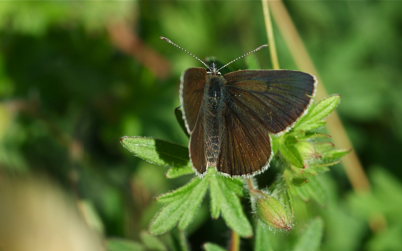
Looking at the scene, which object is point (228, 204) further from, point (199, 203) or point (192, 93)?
point (192, 93)

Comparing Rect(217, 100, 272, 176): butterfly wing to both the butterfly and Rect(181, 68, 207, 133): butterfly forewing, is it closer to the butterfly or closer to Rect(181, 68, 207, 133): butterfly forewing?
the butterfly

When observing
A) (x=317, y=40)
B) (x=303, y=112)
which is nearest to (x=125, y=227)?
(x=303, y=112)

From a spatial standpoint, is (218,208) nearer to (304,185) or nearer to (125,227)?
(304,185)

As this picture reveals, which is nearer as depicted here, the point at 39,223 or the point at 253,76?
the point at 253,76

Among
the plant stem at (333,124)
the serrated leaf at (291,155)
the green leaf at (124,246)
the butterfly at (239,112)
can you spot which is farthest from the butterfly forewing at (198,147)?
the plant stem at (333,124)

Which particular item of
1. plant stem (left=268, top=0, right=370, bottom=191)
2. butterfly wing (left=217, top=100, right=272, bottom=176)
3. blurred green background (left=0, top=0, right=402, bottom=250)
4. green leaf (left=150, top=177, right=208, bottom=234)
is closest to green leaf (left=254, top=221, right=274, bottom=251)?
green leaf (left=150, top=177, right=208, bottom=234)
